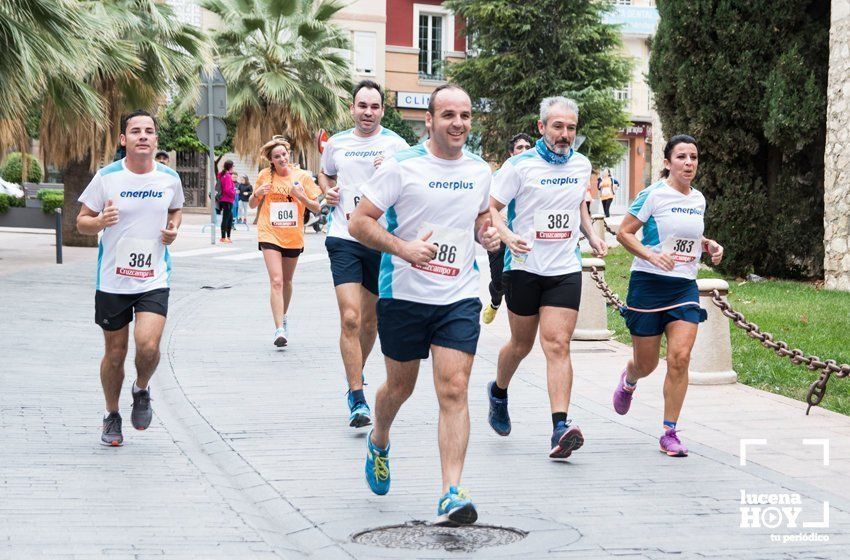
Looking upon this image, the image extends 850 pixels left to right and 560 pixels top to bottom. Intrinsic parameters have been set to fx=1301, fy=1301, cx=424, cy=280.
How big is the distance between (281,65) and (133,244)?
33860 millimetres

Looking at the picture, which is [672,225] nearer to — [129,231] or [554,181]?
[554,181]

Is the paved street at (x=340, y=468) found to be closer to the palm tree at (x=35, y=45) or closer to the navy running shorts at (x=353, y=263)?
the navy running shorts at (x=353, y=263)

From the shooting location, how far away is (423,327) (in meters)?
5.88

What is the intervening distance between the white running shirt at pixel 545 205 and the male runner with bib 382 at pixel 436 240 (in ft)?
4.91

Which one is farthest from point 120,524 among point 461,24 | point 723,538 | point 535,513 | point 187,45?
point 461,24

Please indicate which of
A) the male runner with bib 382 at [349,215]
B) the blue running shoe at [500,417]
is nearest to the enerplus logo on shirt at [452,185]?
the blue running shoe at [500,417]

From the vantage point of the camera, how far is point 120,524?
556 centimetres

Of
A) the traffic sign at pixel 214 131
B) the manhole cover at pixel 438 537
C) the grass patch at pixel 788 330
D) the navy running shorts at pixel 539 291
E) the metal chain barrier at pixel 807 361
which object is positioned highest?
the traffic sign at pixel 214 131

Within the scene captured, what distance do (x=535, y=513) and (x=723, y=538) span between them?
888 millimetres

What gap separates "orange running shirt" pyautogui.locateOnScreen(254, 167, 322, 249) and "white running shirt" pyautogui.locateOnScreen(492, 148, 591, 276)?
4661 millimetres

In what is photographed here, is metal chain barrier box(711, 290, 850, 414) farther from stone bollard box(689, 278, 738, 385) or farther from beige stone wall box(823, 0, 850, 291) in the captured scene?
beige stone wall box(823, 0, 850, 291)

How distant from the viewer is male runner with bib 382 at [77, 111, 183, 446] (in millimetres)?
7293

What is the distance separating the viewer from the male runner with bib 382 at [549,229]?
732 centimetres

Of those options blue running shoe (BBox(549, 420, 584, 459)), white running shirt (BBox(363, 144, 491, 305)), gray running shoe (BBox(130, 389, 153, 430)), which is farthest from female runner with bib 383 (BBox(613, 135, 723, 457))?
gray running shoe (BBox(130, 389, 153, 430))
